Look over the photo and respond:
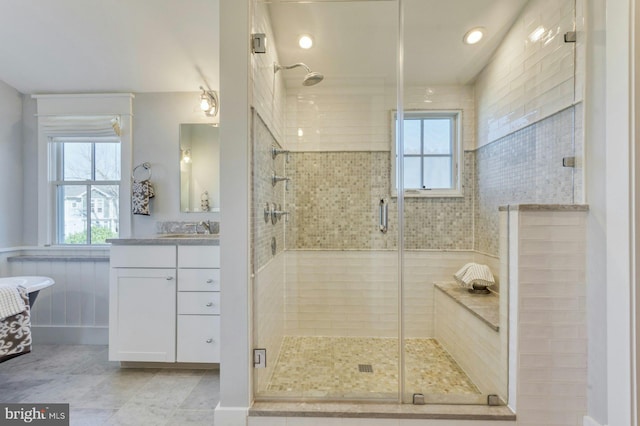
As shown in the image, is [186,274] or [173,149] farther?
[173,149]

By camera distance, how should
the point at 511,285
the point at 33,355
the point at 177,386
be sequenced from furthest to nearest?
the point at 33,355
the point at 177,386
the point at 511,285

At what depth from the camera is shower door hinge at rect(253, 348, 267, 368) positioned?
61.8 inches

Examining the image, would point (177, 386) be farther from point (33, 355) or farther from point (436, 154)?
point (436, 154)

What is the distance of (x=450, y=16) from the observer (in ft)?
6.97

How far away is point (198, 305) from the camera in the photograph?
2.11m

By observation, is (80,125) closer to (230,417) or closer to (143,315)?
(143,315)

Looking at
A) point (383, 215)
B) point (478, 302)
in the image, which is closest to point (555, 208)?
point (478, 302)

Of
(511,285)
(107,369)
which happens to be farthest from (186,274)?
(511,285)

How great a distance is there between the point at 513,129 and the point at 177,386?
2854 mm

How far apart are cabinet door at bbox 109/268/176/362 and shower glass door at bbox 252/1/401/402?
73cm

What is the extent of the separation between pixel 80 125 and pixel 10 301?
1616mm

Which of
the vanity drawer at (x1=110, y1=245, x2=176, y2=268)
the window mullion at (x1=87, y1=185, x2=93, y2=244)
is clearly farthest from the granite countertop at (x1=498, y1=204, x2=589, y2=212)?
the window mullion at (x1=87, y1=185, x2=93, y2=244)

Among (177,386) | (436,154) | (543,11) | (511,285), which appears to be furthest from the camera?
(436,154)

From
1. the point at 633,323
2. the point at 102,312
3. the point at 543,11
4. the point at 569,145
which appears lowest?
the point at 102,312
